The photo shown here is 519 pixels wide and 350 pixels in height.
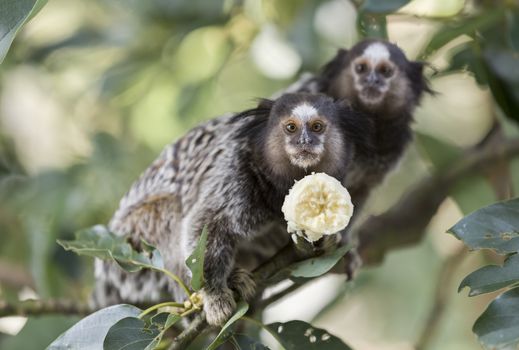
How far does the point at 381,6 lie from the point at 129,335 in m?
1.27

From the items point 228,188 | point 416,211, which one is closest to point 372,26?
point 228,188

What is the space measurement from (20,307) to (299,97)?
132cm

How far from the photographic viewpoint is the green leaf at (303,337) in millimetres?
2213

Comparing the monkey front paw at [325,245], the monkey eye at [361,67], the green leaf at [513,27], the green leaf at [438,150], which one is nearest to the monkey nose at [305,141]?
the monkey front paw at [325,245]

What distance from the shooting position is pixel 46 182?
3760 millimetres

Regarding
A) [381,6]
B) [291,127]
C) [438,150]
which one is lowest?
[438,150]

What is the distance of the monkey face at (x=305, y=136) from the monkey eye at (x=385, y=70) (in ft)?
2.19

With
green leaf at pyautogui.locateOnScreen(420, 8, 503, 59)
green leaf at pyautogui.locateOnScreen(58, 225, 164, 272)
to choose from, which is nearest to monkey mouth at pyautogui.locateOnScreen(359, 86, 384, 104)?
green leaf at pyautogui.locateOnScreen(420, 8, 503, 59)

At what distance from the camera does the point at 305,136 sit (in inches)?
90.3

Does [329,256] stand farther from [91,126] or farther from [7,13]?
[91,126]

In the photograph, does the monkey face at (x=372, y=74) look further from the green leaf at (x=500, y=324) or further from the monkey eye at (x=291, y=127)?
the green leaf at (x=500, y=324)

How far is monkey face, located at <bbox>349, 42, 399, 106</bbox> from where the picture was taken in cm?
289

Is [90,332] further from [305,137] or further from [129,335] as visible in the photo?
[305,137]

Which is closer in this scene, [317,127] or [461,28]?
[317,127]
